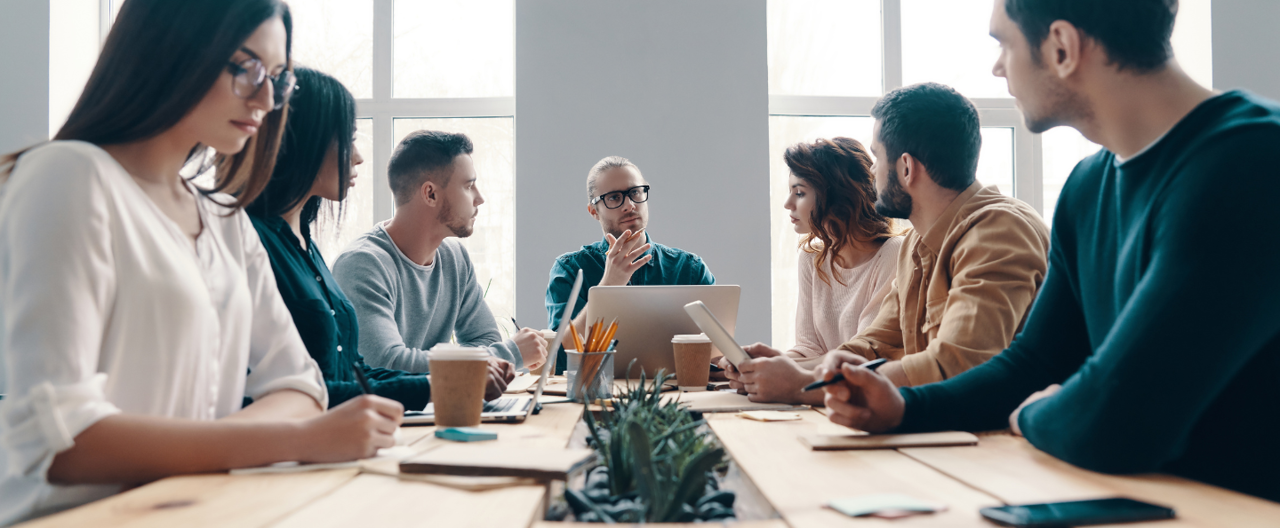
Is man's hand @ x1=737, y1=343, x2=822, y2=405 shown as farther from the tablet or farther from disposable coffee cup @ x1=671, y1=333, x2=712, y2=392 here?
disposable coffee cup @ x1=671, y1=333, x2=712, y2=392

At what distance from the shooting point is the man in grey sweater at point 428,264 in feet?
7.54

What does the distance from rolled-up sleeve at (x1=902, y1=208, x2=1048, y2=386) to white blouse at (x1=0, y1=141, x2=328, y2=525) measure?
3.62ft

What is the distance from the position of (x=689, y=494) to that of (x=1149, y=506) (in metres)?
0.39

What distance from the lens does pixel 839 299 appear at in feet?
8.79

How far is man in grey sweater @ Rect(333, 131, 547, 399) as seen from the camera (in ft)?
7.54

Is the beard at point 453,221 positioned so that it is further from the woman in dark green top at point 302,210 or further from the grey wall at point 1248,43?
the grey wall at point 1248,43

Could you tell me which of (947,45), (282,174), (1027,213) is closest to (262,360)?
(282,174)

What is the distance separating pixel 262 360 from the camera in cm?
116

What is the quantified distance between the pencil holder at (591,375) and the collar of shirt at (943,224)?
80 cm

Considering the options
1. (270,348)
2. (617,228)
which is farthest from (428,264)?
(270,348)

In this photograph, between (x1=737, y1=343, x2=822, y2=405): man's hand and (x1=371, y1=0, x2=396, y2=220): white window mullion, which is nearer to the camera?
(x1=737, y1=343, x2=822, y2=405): man's hand

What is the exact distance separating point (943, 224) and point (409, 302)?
5.39 feet

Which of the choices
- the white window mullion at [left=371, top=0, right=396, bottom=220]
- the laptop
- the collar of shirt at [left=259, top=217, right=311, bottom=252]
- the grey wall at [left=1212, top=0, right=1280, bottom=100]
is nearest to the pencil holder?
the laptop

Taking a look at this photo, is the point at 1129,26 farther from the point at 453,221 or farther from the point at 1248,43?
the point at 1248,43
